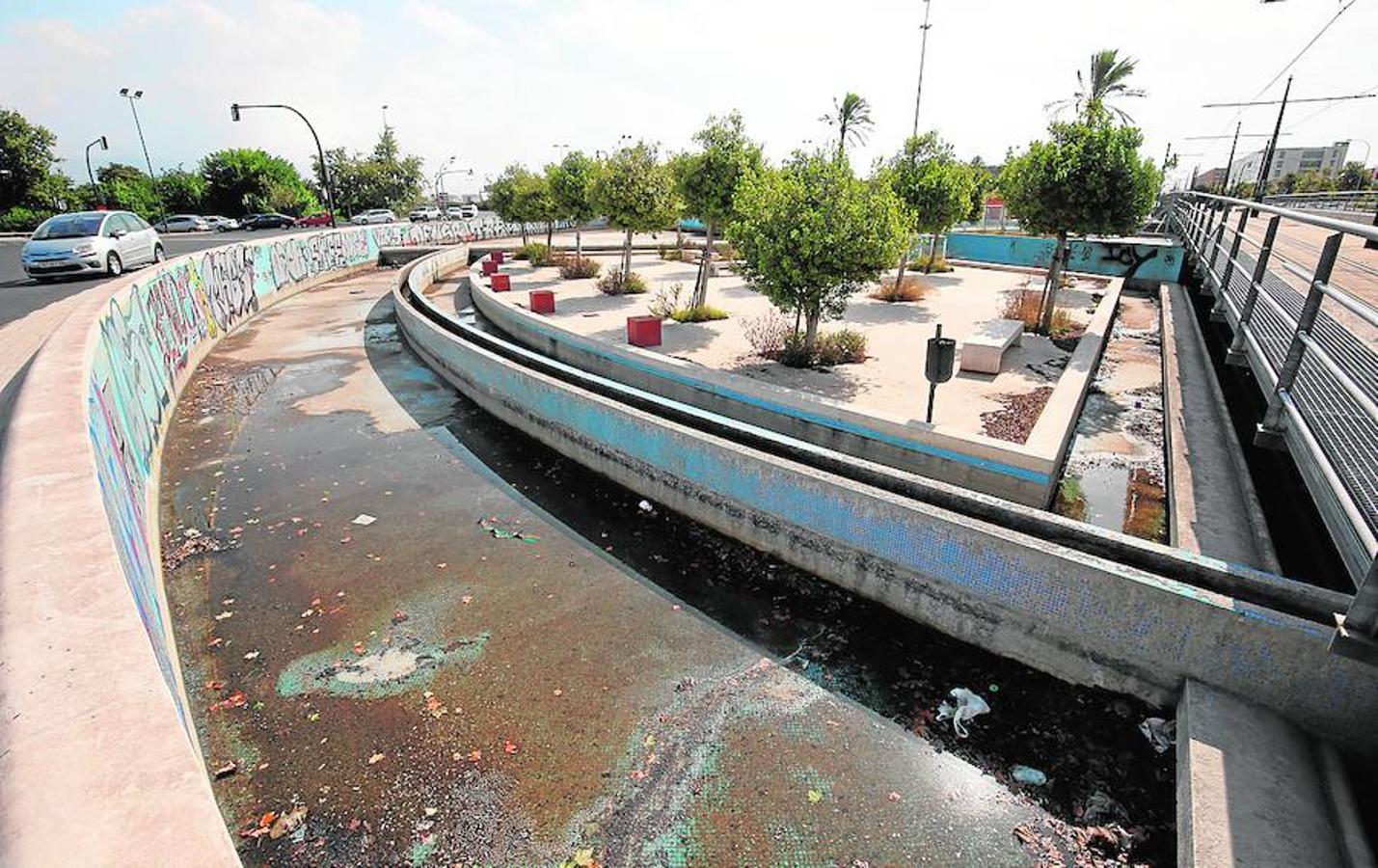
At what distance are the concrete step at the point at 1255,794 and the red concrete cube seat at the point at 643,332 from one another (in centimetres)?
958

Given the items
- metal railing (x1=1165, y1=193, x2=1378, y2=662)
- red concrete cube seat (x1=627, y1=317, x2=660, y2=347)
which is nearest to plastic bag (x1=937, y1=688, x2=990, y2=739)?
metal railing (x1=1165, y1=193, x2=1378, y2=662)

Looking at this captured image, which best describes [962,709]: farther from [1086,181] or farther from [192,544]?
[1086,181]

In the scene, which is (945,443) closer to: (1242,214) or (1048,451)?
(1048,451)

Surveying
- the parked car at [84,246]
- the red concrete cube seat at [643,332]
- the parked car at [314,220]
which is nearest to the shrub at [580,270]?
the red concrete cube seat at [643,332]

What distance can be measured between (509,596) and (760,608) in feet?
7.17

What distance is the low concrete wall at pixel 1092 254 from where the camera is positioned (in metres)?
20.3

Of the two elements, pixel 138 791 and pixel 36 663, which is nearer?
pixel 138 791

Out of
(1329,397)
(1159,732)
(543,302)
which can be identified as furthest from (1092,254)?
(1159,732)

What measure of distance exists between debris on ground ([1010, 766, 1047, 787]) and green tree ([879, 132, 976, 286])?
45.0ft

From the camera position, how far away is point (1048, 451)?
22.4 ft

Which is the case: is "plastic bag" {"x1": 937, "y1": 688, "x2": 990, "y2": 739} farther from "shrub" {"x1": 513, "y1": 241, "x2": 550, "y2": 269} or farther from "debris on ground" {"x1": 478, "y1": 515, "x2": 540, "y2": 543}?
"shrub" {"x1": 513, "y1": 241, "x2": 550, "y2": 269}

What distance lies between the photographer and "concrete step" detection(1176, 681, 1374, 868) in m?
2.91

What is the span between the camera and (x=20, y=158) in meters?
38.6

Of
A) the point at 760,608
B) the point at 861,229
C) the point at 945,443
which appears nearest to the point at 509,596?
the point at 760,608
